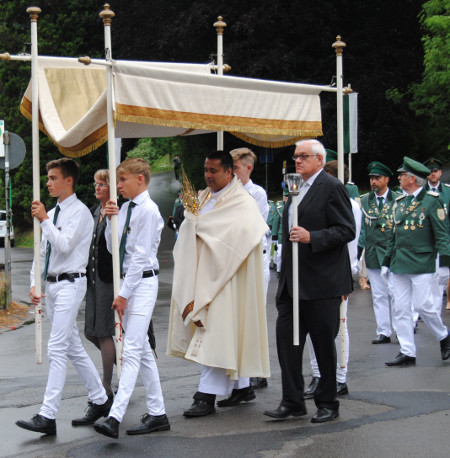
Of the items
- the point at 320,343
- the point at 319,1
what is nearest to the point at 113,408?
the point at 320,343

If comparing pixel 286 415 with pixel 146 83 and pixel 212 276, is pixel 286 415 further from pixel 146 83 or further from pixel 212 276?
pixel 146 83

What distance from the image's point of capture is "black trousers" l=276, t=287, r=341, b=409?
265 inches

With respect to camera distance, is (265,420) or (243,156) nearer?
(265,420)

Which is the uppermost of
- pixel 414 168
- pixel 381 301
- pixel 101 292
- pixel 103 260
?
pixel 414 168

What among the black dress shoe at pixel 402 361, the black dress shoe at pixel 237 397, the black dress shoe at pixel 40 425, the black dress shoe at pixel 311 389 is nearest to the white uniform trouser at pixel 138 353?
the black dress shoe at pixel 40 425

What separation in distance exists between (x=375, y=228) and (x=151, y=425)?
5.40 meters

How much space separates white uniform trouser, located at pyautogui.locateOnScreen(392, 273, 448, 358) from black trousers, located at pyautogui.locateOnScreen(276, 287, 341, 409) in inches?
95.7

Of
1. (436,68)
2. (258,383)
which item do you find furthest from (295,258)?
(436,68)

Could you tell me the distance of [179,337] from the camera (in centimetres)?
718

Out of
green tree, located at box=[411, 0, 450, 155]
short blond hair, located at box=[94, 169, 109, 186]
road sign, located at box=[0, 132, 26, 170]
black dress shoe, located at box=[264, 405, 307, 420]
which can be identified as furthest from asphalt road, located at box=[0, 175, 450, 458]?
green tree, located at box=[411, 0, 450, 155]

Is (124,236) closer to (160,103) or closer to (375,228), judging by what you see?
(160,103)

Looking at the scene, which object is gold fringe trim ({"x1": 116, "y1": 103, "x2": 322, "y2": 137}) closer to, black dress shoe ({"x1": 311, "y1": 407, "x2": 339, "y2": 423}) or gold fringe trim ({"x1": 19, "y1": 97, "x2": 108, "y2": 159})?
gold fringe trim ({"x1": 19, "y1": 97, "x2": 108, "y2": 159})

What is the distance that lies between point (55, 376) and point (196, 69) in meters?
3.30

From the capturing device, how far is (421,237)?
9211mm
